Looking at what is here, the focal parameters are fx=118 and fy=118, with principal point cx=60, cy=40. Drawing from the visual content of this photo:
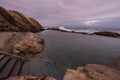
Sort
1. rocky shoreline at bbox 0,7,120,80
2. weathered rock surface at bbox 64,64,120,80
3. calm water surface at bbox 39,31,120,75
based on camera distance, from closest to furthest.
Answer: weathered rock surface at bbox 64,64,120,80
rocky shoreline at bbox 0,7,120,80
calm water surface at bbox 39,31,120,75

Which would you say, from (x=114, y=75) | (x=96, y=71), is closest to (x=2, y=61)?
(x=96, y=71)

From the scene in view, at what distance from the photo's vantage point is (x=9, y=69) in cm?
739

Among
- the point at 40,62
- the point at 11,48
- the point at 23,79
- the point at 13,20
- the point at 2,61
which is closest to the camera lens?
the point at 23,79

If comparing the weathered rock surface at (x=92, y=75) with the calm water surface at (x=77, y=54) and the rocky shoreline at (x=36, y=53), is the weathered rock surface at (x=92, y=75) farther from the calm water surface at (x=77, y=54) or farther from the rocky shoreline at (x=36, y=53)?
the calm water surface at (x=77, y=54)

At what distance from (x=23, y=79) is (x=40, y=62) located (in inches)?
175

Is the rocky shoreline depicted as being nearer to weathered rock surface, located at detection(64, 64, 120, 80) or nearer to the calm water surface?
weathered rock surface, located at detection(64, 64, 120, 80)

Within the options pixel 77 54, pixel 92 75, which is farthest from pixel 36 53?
pixel 92 75

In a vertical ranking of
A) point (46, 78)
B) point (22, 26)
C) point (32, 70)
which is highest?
point (22, 26)

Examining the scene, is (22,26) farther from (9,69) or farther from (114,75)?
(114,75)

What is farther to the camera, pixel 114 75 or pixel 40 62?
pixel 40 62

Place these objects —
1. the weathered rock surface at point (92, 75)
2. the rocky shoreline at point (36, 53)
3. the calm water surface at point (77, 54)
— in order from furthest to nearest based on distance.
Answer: the calm water surface at point (77, 54) → the rocky shoreline at point (36, 53) → the weathered rock surface at point (92, 75)

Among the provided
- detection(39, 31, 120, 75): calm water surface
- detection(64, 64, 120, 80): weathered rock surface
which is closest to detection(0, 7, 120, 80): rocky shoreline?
detection(64, 64, 120, 80): weathered rock surface

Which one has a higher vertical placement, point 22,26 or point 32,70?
point 22,26

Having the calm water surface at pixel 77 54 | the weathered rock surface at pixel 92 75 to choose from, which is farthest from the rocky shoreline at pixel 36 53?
the calm water surface at pixel 77 54
